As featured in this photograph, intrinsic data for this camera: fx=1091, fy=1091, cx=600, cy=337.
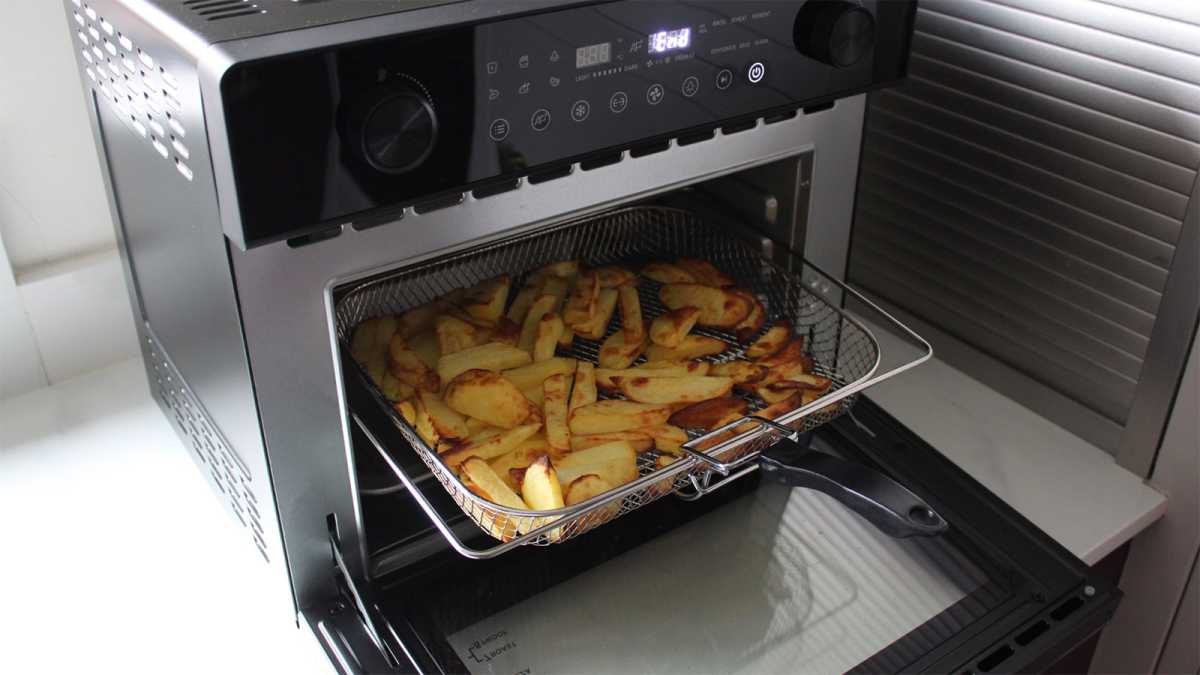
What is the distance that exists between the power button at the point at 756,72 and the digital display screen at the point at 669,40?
7cm

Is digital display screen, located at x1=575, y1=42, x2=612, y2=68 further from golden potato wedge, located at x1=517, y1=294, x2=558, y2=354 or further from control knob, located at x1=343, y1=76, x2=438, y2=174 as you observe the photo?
golden potato wedge, located at x1=517, y1=294, x2=558, y2=354

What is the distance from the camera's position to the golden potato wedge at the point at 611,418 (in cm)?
83

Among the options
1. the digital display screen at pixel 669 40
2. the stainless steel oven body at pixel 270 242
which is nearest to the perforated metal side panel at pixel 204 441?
the stainless steel oven body at pixel 270 242

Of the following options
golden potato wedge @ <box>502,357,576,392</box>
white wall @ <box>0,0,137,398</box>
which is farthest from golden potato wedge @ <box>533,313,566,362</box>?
white wall @ <box>0,0,137,398</box>

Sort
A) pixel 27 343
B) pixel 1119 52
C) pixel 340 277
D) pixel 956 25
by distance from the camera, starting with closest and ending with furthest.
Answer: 1. pixel 340 277
2. pixel 1119 52
3. pixel 956 25
4. pixel 27 343

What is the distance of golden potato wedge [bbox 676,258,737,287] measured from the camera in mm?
982

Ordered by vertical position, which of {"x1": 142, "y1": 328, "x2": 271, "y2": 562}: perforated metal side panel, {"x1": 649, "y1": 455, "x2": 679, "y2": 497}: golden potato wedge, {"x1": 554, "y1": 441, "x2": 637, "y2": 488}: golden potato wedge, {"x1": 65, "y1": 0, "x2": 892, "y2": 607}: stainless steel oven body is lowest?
{"x1": 142, "y1": 328, "x2": 271, "y2": 562}: perforated metal side panel

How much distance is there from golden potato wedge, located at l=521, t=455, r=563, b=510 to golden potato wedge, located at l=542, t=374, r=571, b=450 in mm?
55

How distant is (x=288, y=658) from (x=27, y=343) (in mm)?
539

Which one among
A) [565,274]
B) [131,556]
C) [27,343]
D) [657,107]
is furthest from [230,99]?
[27,343]

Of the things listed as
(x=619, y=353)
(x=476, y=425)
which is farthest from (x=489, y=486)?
(x=619, y=353)

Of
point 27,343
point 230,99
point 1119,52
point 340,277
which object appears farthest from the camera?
point 27,343

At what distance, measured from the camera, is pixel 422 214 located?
2.39ft

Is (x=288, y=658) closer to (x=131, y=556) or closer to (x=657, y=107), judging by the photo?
(x=131, y=556)
